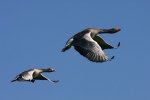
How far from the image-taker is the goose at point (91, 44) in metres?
39.1

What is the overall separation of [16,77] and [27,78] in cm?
90

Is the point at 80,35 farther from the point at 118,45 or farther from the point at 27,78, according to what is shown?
the point at 27,78

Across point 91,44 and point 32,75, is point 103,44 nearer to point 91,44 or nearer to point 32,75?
point 91,44

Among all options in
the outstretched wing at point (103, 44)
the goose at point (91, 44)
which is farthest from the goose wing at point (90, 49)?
the outstretched wing at point (103, 44)

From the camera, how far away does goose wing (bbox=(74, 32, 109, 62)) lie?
128 feet

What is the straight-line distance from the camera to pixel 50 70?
52.5 meters

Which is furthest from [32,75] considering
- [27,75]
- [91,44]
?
[91,44]

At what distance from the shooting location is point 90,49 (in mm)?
39844

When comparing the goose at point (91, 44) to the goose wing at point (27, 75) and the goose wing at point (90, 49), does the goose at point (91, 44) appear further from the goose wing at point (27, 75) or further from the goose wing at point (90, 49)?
the goose wing at point (27, 75)

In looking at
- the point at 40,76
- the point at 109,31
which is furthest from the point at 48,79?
the point at 109,31

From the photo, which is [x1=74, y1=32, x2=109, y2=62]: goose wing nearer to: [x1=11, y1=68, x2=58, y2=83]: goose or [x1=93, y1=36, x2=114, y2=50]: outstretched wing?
[x1=93, y1=36, x2=114, y2=50]: outstretched wing

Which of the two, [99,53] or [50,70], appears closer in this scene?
[99,53]

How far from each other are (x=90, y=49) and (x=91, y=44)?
44 cm

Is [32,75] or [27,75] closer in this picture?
Result: [27,75]
